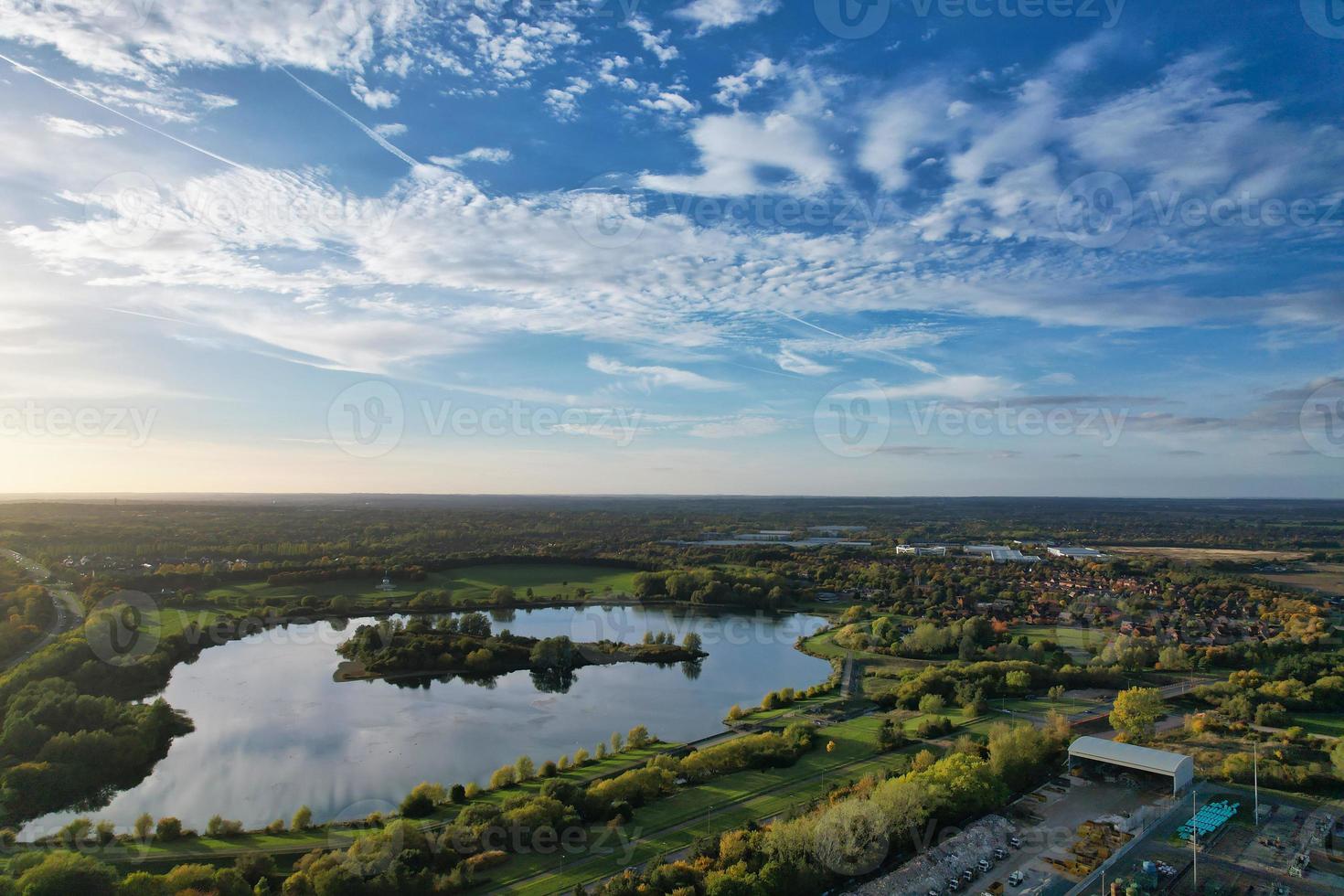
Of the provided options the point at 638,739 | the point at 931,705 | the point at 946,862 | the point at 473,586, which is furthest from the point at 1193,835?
the point at 473,586

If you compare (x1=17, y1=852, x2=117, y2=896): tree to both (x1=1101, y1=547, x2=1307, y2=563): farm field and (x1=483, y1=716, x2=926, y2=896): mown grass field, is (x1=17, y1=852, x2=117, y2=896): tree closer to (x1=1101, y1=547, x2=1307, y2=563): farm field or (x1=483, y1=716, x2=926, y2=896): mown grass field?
(x1=483, y1=716, x2=926, y2=896): mown grass field

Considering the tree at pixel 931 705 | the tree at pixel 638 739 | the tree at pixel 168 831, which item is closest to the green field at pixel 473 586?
the tree at pixel 638 739

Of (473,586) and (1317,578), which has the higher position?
(1317,578)

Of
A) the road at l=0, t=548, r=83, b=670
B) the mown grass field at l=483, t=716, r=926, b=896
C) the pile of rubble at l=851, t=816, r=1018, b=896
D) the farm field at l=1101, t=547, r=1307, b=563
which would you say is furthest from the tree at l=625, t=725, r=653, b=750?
the farm field at l=1101, t=547, r=1307, b=563

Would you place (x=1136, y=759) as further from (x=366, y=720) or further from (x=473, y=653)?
(x=473, y=653)

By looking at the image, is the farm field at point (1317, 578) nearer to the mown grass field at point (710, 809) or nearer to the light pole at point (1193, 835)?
the light pole at point (1193, 835)
